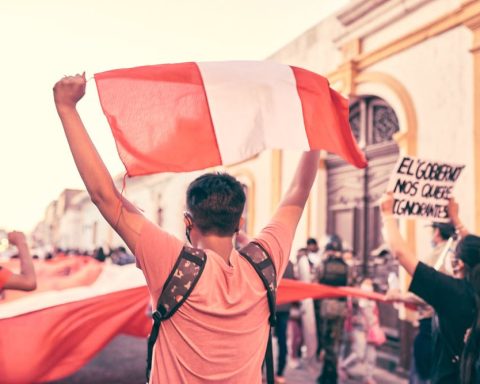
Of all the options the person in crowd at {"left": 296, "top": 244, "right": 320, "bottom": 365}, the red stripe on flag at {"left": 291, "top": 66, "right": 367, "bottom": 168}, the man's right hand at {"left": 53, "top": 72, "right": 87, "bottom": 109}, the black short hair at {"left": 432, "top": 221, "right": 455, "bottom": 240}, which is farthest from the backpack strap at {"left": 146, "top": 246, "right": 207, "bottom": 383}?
the person in crowd at {"left": 296, "top": 244, "right": 320, "bottom": 365}

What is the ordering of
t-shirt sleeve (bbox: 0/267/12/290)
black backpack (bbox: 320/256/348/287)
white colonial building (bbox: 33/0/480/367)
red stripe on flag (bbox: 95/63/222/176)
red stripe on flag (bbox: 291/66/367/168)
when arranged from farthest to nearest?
white colonial building (bbox: 33/0/480/367), black backpack (bbox: 320/256/348/287), t-shirt sleeve (bbox: 0/267/12/290), red stripe on flag (bbox: 291/66/367/168), red stripe on flag (bbox: 95/63/222/176)

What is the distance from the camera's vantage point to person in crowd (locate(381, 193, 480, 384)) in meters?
2.73

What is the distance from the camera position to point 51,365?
14.0ft

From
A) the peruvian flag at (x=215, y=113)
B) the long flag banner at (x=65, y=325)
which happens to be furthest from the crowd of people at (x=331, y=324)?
the peruvian flag at (x=215, y=113)

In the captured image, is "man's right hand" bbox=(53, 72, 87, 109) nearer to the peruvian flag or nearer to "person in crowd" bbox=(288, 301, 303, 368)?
the peruvian flag

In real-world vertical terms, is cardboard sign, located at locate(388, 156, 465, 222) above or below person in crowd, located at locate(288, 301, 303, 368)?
above

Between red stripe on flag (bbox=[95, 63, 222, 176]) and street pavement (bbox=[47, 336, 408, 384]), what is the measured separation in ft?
17.9

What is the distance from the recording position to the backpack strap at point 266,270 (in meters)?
1.69

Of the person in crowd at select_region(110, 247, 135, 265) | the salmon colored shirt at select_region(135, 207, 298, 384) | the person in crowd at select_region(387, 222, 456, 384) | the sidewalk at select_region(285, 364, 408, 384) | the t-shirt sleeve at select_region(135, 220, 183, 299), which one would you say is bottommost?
the sidewalk at select_region(285, 364, 408, 384)

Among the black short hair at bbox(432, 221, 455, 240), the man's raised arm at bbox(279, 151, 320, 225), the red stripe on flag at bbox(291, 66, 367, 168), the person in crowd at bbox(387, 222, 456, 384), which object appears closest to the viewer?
the man's raised arm at bbox(279, 151, 320, 225)

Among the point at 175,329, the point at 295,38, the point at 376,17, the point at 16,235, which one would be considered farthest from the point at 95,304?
the point at 295,38

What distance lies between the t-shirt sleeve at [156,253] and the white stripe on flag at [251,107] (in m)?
0.56

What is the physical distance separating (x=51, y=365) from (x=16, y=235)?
1608 mm

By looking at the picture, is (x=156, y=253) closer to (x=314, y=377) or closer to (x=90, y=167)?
(x=90, y=167)
